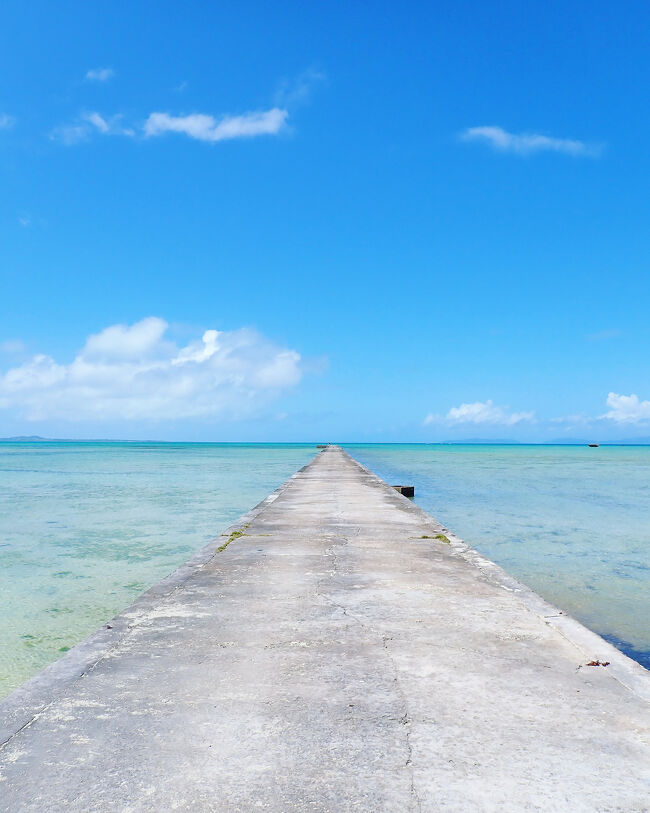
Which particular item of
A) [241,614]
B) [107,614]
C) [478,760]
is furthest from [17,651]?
[478,760]

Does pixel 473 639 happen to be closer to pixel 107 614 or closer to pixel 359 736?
pixel 359 736

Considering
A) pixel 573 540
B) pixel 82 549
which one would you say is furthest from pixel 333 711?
pixel 573 540

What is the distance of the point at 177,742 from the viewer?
2.45 meters

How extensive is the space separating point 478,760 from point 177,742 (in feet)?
4.06

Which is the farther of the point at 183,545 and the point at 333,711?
the point at 183,545

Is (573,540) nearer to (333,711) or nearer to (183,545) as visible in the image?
(183,545)

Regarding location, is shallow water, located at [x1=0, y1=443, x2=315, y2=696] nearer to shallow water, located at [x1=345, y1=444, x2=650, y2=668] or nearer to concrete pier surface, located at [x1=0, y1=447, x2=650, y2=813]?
concrete pier surface, located at [x1=0, y1=447, x2=650, y2=813]

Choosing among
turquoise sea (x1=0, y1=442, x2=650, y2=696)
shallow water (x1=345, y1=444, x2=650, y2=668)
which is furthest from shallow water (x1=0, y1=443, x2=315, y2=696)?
shallow water (x1=345, y1=444, x2=650, y2=668)

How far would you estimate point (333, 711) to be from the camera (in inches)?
108

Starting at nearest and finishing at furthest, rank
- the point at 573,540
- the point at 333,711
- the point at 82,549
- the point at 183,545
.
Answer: the point at 333,711
the point at 82,549
the point at 183,545
the point at 573,540

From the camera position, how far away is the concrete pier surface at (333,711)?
6.95 feet

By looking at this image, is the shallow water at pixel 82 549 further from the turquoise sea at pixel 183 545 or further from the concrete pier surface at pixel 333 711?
the concrete pier surface at pixel 333 711

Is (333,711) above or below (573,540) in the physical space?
above

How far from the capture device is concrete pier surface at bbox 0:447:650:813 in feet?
6.95
